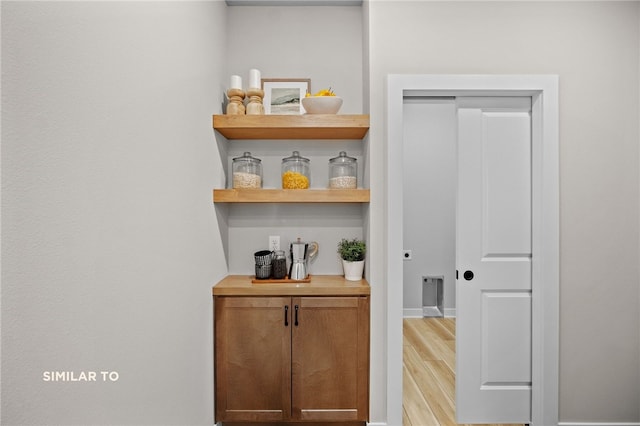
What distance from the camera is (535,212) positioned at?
85.7 inches

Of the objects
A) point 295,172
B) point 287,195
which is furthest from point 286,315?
point 295,172

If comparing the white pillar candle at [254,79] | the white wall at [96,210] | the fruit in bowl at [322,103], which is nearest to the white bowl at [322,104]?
the fruit in bowl at [322,103]

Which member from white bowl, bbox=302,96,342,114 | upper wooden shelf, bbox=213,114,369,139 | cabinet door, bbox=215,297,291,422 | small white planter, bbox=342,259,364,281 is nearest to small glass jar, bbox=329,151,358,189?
upper wooden shelf, bbox=213,114,369,139

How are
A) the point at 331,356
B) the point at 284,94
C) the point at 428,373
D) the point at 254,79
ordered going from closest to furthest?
the point at 331,356
the point at 254,79
the point at 284,94
the point at 428,373

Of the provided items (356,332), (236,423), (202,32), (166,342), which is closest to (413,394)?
(356,332)

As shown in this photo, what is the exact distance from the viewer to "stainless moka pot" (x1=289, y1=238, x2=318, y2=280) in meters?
2.31

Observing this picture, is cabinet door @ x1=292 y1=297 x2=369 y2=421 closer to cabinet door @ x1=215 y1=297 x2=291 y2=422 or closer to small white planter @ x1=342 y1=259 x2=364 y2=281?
cabinet door @ x1=215 y1=297 x2=291 y2=422

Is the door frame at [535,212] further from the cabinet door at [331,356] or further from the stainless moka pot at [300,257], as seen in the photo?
the stainless moka pot at [300,257]

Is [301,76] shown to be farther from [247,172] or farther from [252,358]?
[252,358]

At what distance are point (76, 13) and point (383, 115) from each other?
1577mm

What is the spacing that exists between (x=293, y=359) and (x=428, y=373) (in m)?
1.40

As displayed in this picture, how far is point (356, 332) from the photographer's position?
6.94 ft

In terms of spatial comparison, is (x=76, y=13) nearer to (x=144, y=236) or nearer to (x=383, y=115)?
(x=144, y=236)

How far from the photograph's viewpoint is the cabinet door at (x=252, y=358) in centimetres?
212
